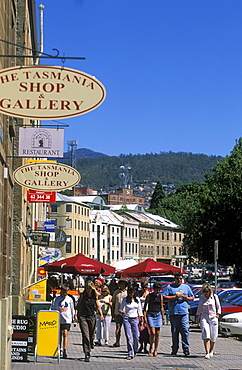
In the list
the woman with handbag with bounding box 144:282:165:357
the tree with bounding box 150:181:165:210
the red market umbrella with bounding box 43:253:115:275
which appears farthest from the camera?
the tree with bounding box 150:181:165:210

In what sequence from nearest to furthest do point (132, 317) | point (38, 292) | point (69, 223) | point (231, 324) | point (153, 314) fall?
point (132, 317), point (153, 314), point (231, 324), point (38, 292), point (69, 223)

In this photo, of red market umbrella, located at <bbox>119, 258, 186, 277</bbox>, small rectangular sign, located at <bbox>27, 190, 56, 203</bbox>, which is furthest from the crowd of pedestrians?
red market umbrella, located at <bbox>119, 258, 186, 277</bbox>

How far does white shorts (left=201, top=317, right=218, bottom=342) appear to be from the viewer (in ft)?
52.0

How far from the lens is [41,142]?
15805 mm

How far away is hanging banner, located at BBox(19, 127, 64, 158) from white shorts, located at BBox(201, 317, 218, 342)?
5.29m

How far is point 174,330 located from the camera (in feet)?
52.9

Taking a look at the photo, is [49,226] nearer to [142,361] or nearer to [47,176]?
[142,361]

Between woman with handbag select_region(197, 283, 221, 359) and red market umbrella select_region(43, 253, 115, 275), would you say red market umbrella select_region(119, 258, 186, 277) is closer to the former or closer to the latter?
red market umbrella select_region(43, 253, 115, 275)

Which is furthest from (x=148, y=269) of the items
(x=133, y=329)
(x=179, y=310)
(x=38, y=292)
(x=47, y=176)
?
(x=47, y=176)

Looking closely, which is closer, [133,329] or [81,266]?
[133,329]

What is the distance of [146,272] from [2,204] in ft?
65.4

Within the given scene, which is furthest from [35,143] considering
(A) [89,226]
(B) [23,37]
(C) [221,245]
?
(A) [89,226]

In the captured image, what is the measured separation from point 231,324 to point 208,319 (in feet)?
21.1

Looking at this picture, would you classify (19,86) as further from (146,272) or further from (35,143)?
(146,272)
